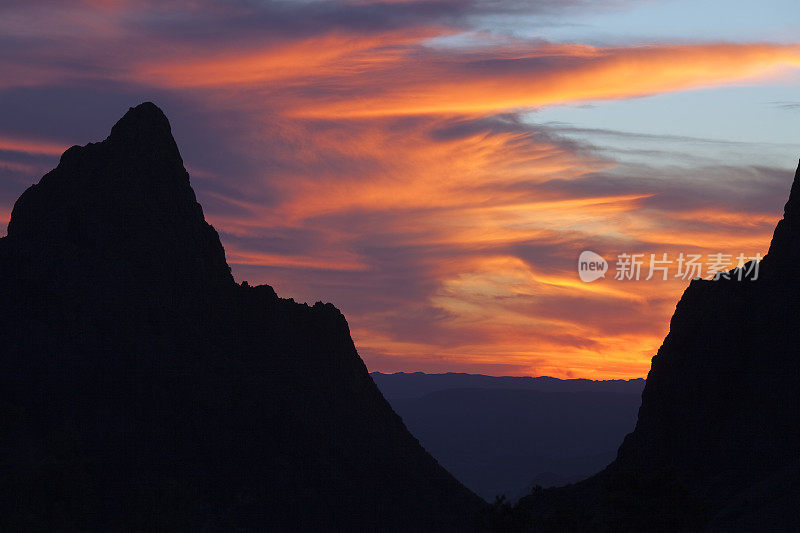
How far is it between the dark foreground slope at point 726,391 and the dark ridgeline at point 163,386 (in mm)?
21373

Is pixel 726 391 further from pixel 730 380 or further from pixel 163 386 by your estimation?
pixel 163 386

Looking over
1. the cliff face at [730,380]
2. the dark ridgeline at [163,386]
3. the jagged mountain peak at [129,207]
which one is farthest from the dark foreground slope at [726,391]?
the jagged mountain peak at [129,207]

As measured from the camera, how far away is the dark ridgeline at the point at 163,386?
88688 mm

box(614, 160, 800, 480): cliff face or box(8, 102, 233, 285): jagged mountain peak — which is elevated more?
box(8, 102, 233, 285): jagged mountain peak

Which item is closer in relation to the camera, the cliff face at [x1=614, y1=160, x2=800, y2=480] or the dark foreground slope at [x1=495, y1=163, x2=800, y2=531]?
the dark foreground slope at [x1=495, y1=163, x2=800, y2=531]

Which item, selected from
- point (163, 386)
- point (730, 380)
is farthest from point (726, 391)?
point (163, 386)

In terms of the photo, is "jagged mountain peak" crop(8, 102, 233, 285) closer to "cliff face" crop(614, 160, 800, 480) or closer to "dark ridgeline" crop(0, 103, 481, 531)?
"dark ridgeline" crop(0, 103, 481, 531)

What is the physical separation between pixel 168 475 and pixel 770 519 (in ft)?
177

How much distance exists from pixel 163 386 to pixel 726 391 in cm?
5230

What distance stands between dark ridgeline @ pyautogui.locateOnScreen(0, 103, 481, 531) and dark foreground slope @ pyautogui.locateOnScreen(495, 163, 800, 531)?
21373 mm

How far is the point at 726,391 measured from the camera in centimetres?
8875

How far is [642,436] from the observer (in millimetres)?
93688

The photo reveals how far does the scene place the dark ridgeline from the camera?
291 ft

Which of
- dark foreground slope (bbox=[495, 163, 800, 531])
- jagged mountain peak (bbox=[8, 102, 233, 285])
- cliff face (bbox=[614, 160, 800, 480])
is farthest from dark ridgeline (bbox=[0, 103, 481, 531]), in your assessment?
cliff face (bbox=[614, 160, 800, 480])
